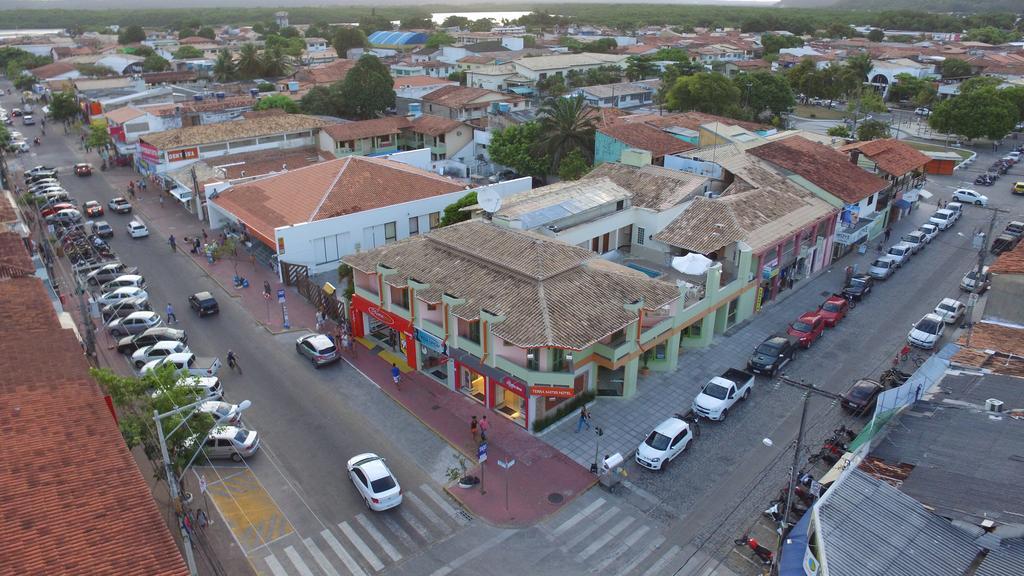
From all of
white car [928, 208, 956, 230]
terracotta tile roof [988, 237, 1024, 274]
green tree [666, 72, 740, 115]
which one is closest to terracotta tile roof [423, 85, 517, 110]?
green tree [666, 72, 740, 115]

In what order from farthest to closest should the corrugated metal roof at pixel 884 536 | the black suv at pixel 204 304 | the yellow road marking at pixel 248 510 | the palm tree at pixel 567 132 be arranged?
the palm tree at pixel 567 132 → the black suv at pixel 204 304 → the yellow road marking at pixel 248 510 → the corrugated metal roof at pixel 884 536

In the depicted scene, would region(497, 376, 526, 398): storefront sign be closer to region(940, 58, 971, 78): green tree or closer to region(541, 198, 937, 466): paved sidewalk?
region(541, 198, 937, 466): paved sidewalk

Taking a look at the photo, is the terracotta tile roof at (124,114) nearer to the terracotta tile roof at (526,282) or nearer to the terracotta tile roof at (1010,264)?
the terracotta tile roof at (526,282)

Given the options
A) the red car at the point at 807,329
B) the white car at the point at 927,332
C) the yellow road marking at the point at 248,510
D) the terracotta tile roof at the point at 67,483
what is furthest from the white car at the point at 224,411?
the white car at the point at 927,332

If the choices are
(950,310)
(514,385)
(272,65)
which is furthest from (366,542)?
(272,65)

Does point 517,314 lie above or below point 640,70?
below

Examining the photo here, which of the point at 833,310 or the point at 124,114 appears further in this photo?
the point at 124,114

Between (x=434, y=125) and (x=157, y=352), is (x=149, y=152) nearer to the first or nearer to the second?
(x=434, y=125)
